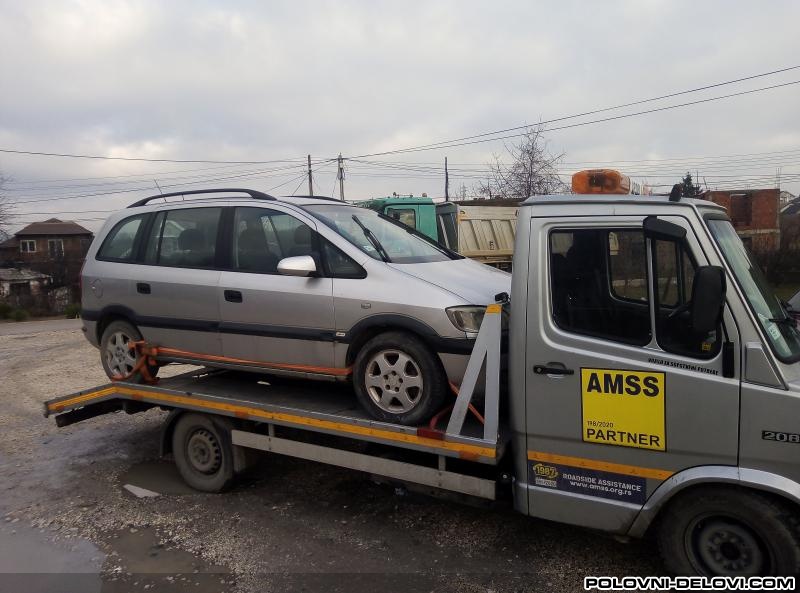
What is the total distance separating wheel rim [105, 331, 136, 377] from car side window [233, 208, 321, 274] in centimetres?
156

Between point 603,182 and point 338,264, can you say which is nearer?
point 603,182

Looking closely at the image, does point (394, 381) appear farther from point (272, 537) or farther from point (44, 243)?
point (44, 243)

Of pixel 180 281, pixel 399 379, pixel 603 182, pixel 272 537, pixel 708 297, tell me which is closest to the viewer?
pixel 708 297

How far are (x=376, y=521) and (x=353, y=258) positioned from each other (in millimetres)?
1972

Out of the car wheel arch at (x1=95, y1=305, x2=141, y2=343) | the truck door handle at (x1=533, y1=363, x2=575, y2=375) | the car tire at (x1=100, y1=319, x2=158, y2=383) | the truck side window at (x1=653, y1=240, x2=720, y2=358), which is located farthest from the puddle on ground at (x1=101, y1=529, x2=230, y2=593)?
the truck side window at (x1=653, y1=240, x2=720, y2=358)

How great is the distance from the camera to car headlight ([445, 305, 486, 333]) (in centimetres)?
→ 388

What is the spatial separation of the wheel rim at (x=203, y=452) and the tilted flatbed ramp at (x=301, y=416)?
1.02ft

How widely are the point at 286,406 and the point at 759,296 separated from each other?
3.20m

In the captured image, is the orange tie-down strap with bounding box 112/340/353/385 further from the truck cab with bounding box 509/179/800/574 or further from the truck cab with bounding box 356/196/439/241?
the truck cab with bounding box 356/196/439/241

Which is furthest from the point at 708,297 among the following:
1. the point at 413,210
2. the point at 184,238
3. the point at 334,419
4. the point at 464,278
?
the point at 413,210

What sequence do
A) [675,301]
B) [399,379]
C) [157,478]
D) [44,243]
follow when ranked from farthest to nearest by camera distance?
[44,243], [157,478], [399,379], [675,301]

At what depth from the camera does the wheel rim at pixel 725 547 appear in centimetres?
304

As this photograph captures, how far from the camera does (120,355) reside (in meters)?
5.65

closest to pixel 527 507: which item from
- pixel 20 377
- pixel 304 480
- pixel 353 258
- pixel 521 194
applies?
pixel 353 258
